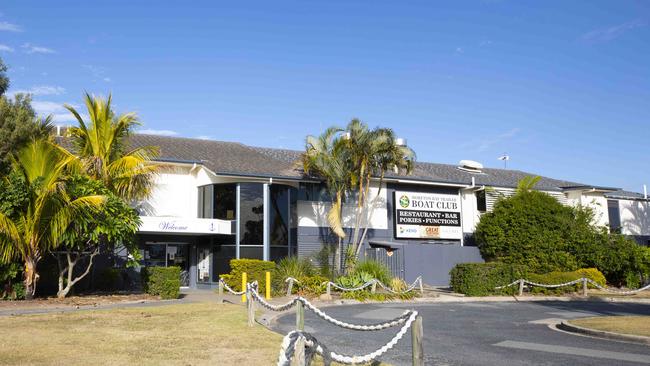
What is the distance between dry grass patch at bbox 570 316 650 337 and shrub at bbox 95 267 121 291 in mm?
16744

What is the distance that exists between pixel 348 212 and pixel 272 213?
15.8 feet

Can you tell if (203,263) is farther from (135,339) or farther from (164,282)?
(135,339)

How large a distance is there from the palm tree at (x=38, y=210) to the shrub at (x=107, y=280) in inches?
159

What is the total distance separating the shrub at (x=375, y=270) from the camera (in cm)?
2314

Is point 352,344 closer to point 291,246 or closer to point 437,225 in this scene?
point 291,246

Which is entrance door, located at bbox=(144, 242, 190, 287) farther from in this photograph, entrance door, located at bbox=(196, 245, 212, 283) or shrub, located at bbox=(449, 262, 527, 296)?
shrub, located at bbox=(449, 262, 527, 296)

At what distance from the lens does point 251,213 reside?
83.3 feet

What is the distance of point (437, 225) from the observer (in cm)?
3122

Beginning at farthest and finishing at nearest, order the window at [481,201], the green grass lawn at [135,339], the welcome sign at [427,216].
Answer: the window at [481,201], the welcome sign at [427,216], the green grass lawn at [135,339]

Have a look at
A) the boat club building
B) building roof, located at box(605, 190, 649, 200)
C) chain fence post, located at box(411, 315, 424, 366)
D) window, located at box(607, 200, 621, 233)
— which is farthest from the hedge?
building roof, located at box(605, 190, 649, 200)

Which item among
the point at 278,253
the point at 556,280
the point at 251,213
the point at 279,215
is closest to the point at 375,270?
the point at 278,253

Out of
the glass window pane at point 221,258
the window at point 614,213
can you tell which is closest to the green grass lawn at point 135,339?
the glass window pane at point 221,258

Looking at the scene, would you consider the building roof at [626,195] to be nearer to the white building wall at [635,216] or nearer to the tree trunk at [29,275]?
the white building wall at [635,216]

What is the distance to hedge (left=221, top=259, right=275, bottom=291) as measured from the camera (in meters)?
22.5
